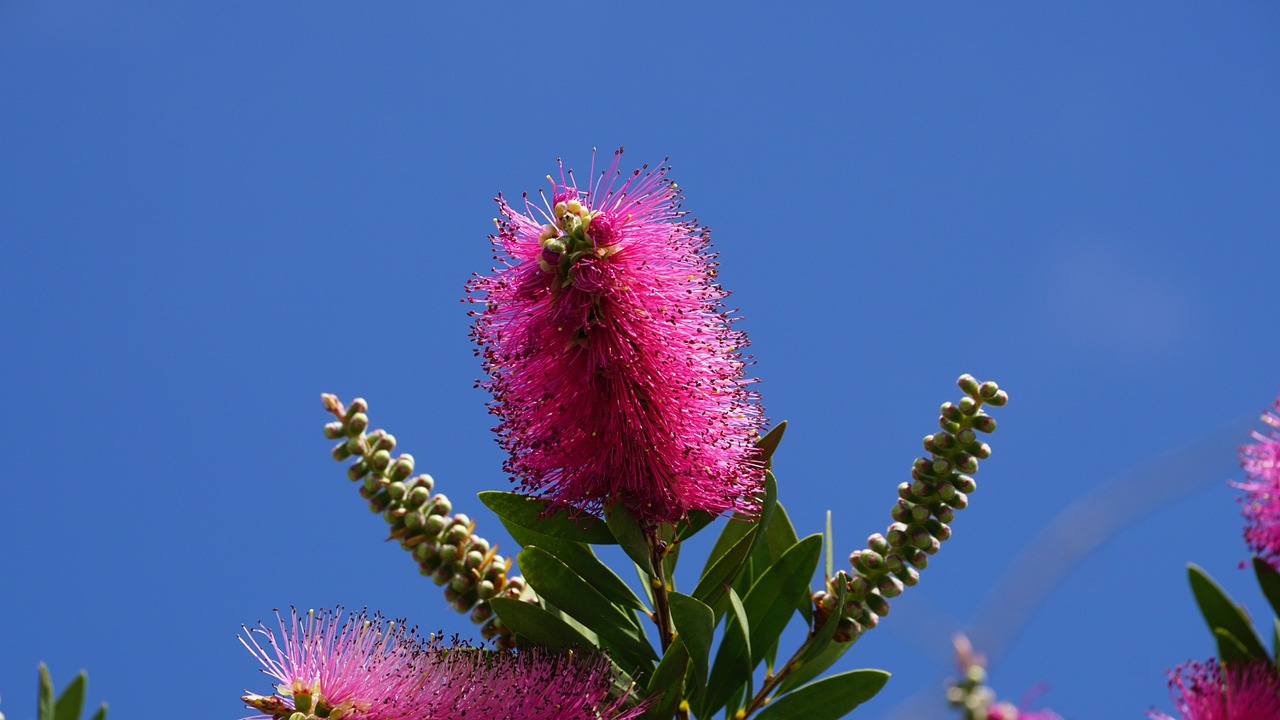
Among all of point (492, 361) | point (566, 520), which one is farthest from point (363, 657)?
point (492, 361)

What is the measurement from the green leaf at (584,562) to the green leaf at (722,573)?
0.41ft

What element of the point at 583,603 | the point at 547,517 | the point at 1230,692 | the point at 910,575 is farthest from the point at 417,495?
the point at 1230,692

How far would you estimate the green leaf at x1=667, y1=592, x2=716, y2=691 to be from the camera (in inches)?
72.8

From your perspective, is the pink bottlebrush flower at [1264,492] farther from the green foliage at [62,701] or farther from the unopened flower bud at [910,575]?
the green foliage at [62,701]

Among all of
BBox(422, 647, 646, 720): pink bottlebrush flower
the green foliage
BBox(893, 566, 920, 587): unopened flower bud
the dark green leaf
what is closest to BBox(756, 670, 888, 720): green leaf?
the dark green leaf

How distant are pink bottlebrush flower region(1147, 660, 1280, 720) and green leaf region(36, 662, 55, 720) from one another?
69.3 inches

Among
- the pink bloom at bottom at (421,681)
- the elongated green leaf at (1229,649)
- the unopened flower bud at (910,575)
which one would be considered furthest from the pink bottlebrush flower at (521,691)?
the elongated green leaf at (1229,649)

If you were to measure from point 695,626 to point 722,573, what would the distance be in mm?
282

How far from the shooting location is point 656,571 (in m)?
2.07

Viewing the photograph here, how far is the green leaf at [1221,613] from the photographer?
2.18 metres

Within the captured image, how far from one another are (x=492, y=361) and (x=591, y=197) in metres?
0.35

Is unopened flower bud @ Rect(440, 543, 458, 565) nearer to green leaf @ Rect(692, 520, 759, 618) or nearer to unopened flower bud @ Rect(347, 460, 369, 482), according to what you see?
unopened flower bud @ Rect(347, 460, 369, 482)

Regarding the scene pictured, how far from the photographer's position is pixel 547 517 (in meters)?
2.07

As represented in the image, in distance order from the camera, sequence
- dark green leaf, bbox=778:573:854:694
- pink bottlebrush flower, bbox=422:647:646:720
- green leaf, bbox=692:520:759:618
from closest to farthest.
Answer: pink bottlebrush flower, bbox=422:647:646:720 < dark green leaf, bbox=778:573:854:694 < green leaf, bbox=692:520:759:618
